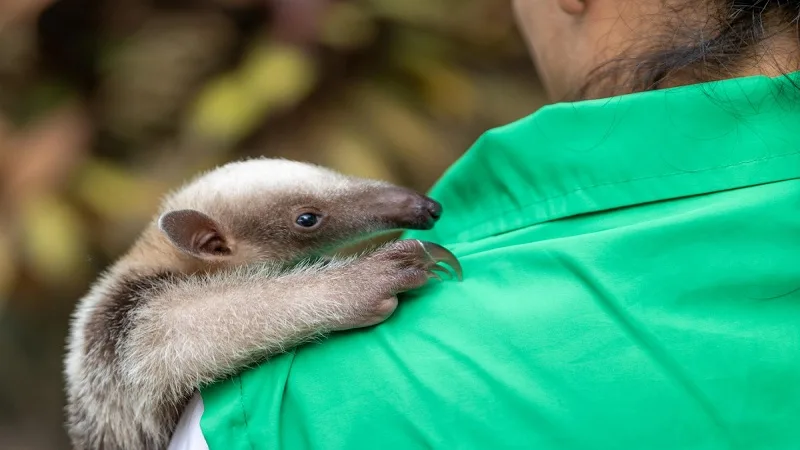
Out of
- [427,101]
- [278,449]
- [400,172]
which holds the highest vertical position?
[278,449]

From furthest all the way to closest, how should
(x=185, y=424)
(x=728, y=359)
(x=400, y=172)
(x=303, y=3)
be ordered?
(x=400, y=172)
(x=303, y=3)
(x=185, y=424)
(x=728, y=359)

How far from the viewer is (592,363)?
0.94 meters

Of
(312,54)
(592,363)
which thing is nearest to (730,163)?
(592,363)

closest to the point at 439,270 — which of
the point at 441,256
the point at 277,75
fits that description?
the point at 441,256

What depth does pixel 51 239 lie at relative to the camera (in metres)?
3.12

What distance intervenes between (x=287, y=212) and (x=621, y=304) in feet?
2.78

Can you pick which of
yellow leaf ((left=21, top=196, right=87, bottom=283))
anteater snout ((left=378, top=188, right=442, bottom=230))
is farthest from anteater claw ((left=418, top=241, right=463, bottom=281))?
yellow leaf ((left=21, top=196, right=87, bottom=283))

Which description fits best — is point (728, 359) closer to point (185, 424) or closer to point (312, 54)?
point (185, 424)

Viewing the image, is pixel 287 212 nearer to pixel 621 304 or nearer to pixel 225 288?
pixel 225 288

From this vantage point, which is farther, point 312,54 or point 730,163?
point 312,54

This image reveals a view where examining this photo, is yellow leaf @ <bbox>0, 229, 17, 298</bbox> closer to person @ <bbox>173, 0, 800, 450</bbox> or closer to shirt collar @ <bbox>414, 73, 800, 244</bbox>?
person @ <bbox>173, 0, 800, 450</bbox>

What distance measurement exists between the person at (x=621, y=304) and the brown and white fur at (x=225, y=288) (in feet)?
0.19

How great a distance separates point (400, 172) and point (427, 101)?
0.38m

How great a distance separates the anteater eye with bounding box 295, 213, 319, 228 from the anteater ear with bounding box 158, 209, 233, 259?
0.15 metres
